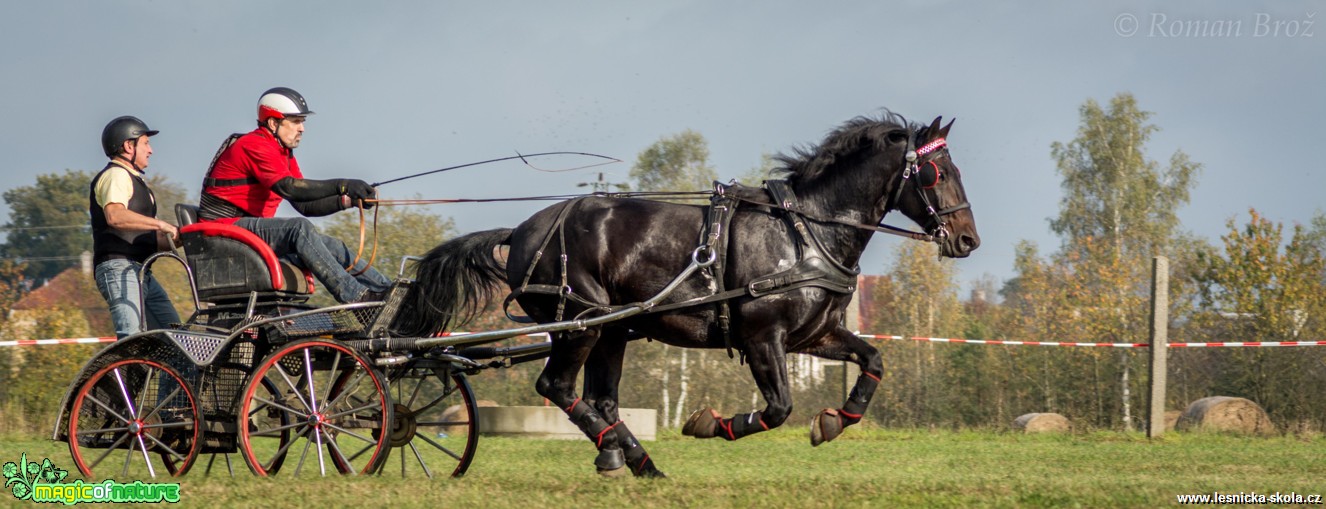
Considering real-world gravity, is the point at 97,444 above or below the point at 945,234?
below

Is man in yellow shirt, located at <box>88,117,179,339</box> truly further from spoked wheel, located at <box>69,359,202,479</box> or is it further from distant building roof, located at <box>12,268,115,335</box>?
distant building roof, located at <box>12,268,115,335</box>

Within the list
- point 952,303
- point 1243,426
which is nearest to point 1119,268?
point 952,303

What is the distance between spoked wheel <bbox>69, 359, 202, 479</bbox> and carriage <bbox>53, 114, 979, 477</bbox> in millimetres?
13

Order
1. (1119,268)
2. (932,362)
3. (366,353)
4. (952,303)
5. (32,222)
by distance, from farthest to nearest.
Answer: (32,222) → (952,303) → (1119,268) → (932,362) → (366,353)

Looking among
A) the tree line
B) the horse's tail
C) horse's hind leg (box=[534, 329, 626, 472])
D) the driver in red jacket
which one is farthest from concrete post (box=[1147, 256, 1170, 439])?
the driver in red jacket

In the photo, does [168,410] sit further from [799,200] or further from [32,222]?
[32,222]

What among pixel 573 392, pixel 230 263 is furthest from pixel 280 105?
pixel 573 392

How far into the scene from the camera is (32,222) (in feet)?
145

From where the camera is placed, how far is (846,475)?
7.90m

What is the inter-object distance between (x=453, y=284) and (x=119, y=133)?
193 centimetres

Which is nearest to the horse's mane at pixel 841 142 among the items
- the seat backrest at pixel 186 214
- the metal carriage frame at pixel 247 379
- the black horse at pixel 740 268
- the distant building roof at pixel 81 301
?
the black horse at pixel 740 268

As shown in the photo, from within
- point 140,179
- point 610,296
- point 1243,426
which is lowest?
point 1243,426

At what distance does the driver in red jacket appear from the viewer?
21.1 feet

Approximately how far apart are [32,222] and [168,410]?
140 feet
